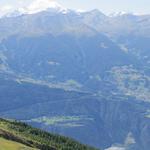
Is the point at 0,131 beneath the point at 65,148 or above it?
above

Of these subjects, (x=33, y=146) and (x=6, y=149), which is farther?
(x=33, y=146)

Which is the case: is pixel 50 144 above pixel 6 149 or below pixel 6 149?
below

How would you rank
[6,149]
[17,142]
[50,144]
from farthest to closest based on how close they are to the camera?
[50,144]
[17,142]
[6,149]

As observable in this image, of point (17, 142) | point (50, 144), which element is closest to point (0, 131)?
point (17, 142)

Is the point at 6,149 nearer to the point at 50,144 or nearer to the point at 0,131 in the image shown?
the point at 0,131

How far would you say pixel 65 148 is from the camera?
198125 mm

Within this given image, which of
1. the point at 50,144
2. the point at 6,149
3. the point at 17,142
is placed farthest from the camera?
the point at 50,144

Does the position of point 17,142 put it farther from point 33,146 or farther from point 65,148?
point 65,148

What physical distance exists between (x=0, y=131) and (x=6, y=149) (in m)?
25.4

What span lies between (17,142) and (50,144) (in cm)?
2758

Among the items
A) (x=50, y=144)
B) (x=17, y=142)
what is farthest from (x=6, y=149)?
(x=50, y=144)

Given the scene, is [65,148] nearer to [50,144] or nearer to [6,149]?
[50,144]

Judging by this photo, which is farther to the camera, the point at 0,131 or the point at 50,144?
the point at 50,144

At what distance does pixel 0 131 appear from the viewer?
177500 mm
